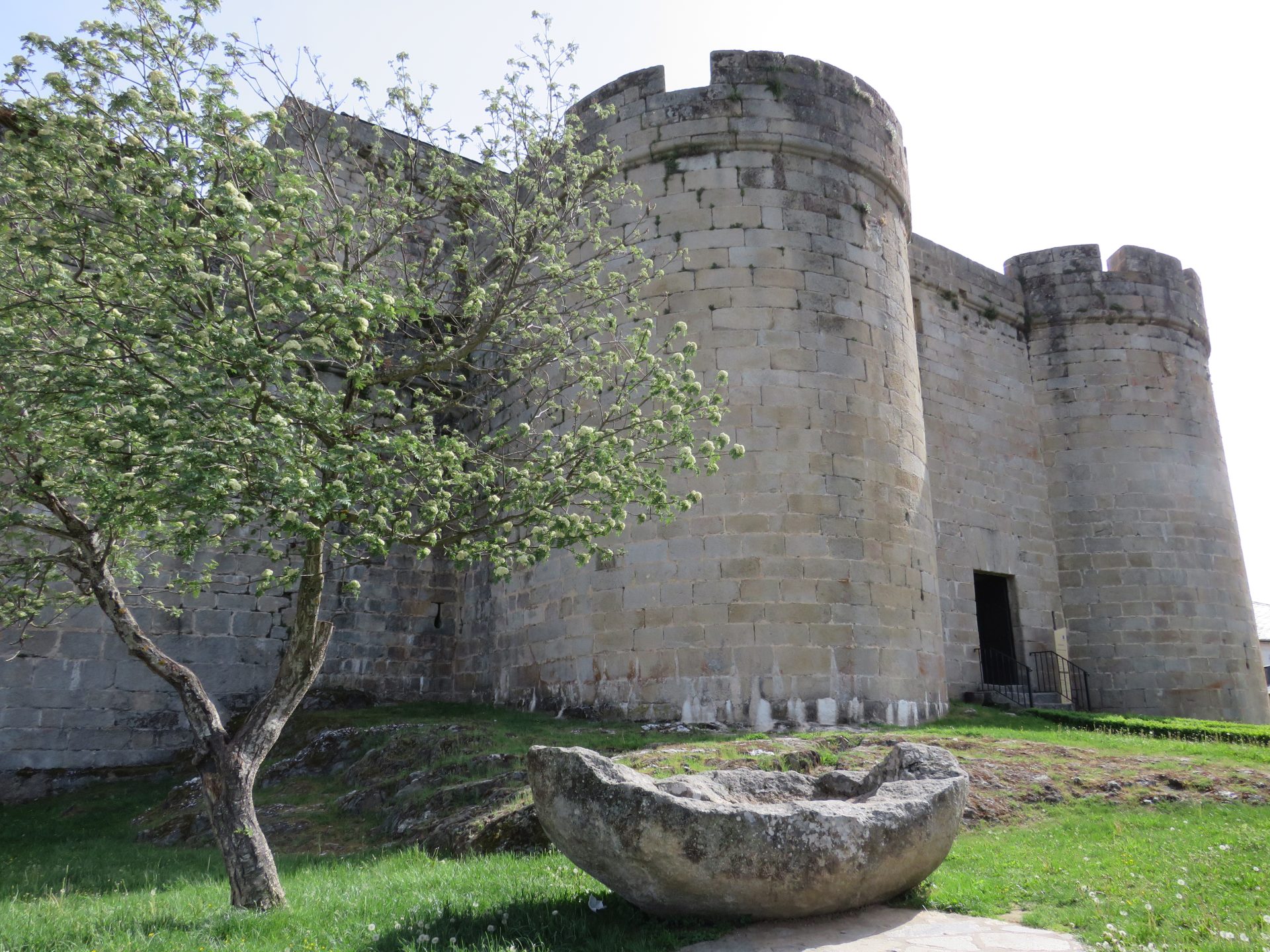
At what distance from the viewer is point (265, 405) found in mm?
5922

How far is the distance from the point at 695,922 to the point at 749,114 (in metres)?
10.0

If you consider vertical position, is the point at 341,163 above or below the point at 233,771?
above

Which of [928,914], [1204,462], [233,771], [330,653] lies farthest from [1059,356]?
[233,771]

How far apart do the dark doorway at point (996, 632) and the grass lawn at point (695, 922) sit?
17.3 feet

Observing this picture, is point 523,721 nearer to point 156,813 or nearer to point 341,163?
point 156,813

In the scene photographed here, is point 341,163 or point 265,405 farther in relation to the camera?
point 341,163

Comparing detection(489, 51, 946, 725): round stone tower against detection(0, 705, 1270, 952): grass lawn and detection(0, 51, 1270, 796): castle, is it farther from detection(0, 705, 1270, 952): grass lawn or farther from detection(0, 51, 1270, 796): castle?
detection(0, 705, 1270, 952): grass lawn

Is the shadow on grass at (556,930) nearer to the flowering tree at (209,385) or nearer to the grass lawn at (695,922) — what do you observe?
the grass lawn at (695,922)

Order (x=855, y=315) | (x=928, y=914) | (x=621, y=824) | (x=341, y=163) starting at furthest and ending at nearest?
1. (x=341, y=163)
2. (x=855, y=315)
3. (x=928, y=914)
4. (x=621, y=824)

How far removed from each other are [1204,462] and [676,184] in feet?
36.9

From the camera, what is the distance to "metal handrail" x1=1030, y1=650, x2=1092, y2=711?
15.4 metres


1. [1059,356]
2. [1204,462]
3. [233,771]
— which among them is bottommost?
[233,771]

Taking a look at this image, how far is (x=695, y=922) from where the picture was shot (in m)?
4.55

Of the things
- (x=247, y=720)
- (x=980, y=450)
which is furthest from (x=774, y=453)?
(x=247, y=720)
